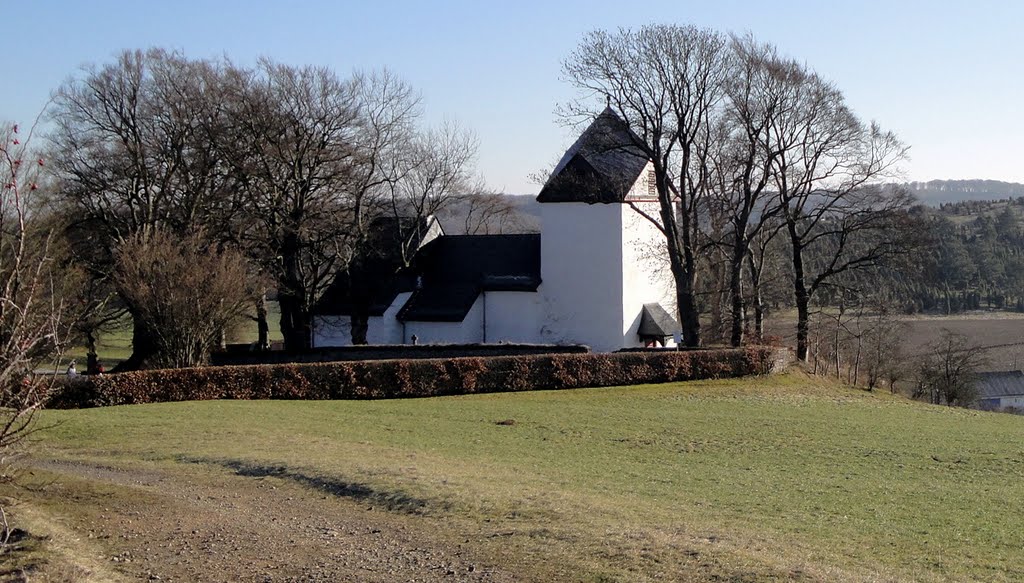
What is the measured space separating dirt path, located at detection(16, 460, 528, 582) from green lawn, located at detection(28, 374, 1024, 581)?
29.0 inches

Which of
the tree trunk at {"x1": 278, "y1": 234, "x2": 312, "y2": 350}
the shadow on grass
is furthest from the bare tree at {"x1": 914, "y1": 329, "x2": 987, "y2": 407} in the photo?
the shadow on grass

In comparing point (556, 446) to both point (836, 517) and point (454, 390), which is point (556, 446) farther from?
point (454, 390)

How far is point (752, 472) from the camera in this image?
15.7 m

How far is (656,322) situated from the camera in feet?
147

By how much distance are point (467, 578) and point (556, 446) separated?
9.89m

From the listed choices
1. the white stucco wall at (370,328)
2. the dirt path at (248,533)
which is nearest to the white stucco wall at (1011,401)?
the white stucco wall at (370,328)

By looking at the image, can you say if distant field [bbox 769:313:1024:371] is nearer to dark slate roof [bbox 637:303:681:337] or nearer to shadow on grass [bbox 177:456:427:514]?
dark slate roof [bbox 637:303:681:337]

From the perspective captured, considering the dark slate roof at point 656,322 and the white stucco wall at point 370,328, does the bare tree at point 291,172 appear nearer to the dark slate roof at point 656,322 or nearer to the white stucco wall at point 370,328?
the white stucco wall at point 370,328

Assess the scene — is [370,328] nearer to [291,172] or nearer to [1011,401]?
[291,172]

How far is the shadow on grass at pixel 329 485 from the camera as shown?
38.6 ft

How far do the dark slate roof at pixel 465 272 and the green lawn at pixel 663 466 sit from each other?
1568 cm

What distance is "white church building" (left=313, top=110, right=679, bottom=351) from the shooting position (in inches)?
1722

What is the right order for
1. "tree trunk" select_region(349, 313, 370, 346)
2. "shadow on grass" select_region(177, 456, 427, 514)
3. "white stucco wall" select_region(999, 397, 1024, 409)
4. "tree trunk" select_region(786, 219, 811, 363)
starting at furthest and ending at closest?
"white stucco wall" select_region(999, 397, 1024, 409) → "tree trunk" select_region(349, 313, 370, 346) → "tree trunk" select_region(786, 219, 811, 363) → "shadow on grass" select_region(177, 456, 427, 514)

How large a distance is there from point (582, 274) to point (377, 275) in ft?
33.8
